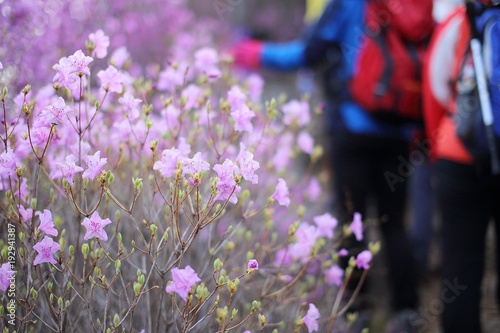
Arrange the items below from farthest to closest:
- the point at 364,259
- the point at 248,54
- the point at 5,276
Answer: the point at 248,54
the point at 364,259
the point at 5,276

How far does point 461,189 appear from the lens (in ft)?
7.81

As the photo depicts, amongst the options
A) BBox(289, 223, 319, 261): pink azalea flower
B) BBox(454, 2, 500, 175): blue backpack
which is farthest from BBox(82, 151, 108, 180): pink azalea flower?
BBox(454, 2, 500, 175): blue backpack

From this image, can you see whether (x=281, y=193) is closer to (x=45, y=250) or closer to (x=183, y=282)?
(x=183, y=282)

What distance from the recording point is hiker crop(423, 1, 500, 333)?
7.72 ft

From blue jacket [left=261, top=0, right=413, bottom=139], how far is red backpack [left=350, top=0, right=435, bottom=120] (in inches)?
3.1

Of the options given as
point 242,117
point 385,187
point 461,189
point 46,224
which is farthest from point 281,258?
point 385,187

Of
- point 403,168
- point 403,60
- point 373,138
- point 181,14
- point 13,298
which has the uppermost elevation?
point 181,14

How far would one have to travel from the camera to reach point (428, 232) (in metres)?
4.26

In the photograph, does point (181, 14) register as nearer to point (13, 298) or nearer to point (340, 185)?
point (340, 185)

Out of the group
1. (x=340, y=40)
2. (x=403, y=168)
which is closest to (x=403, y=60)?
(x=340, y=40)

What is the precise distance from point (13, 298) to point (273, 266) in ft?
3.27

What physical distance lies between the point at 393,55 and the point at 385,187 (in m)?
0.76

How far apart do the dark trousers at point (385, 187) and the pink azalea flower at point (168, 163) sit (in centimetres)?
159

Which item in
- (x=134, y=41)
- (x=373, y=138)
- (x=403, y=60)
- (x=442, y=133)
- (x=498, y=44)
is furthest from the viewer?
(x=134, y=41)
